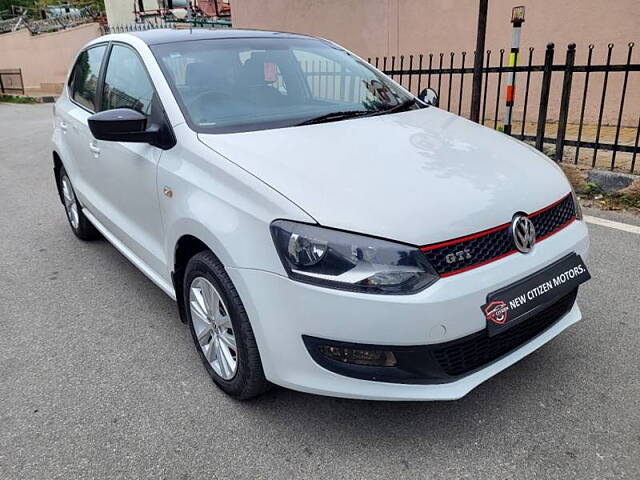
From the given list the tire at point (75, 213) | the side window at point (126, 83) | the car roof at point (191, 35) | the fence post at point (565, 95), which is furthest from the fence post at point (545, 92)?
the tire at point (75, 213)

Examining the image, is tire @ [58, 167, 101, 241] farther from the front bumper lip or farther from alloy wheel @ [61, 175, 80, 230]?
the front bumper lip

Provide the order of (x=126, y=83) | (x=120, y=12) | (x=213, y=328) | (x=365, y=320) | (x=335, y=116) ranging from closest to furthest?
1. (x=365, y=320)
2. (x=213, y=328)
3. (x=335, y=116)
4. (x=126, y=83)
5. (x=120, y=12)

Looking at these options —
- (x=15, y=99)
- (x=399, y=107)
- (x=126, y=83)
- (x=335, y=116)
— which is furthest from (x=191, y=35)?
(x=15, y=99)

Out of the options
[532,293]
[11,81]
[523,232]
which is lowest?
[11,81]

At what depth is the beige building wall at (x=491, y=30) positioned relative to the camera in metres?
7.68

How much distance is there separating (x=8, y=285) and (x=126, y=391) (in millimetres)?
1885

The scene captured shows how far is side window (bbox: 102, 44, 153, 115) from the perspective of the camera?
9.84 ft

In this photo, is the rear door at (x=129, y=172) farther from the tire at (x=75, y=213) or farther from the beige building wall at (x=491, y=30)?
the beige building wall at (x=491, y=30)

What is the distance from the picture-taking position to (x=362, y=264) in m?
1.96

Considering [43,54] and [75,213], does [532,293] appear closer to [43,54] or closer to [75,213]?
[75,213]

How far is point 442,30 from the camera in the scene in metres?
9.65

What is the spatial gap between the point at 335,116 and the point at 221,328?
1.29m

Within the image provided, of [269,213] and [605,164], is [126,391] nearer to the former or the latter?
[269,213]

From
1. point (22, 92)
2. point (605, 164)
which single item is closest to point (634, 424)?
point (605, 164)
